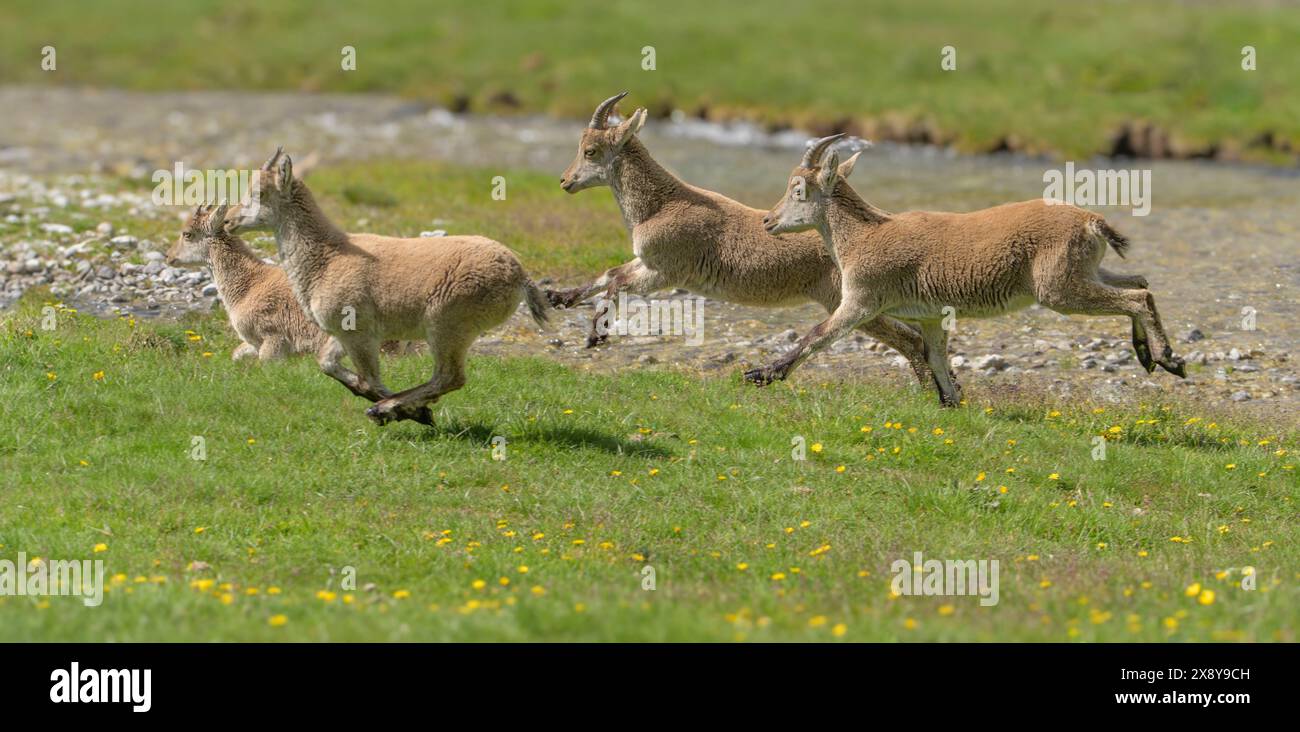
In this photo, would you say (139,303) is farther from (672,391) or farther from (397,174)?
(397,174)

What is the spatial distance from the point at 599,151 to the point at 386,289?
4.01 m

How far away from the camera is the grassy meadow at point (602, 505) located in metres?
9.84

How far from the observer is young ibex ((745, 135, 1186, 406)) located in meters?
15.5

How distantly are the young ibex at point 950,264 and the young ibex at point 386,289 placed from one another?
3.33 meters

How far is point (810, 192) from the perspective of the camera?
16672 millimetres

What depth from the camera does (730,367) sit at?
1791 centimetres

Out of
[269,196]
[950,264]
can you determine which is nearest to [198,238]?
[269,196]

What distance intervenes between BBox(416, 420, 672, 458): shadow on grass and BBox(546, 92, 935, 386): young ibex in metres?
2.63

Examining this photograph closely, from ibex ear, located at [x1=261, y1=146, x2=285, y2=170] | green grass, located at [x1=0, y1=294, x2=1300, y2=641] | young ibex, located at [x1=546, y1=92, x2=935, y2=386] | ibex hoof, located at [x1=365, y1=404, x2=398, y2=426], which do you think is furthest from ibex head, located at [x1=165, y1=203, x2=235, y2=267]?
ibex hoof, located at [x1=365, y1=404, x2=398, y2=426]

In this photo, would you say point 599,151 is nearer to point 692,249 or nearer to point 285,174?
point 692,249

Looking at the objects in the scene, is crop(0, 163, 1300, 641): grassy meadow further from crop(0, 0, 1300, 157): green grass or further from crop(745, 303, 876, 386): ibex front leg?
crop(0, 0, 1300, 157): green grass

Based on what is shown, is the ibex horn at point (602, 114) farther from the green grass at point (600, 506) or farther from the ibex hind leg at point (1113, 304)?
the ibex hind leg at point (1113, 304)

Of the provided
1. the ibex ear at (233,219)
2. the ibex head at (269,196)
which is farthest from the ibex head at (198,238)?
the ibex head at (269,196)
